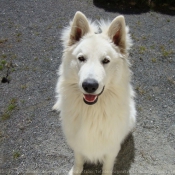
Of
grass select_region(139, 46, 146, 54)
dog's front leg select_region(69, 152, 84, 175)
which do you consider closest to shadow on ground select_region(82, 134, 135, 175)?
dog's front leg select_region(69, 152, 84, 175)

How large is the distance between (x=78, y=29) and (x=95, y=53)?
0.47 meters

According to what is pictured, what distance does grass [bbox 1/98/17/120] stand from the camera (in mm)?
3959

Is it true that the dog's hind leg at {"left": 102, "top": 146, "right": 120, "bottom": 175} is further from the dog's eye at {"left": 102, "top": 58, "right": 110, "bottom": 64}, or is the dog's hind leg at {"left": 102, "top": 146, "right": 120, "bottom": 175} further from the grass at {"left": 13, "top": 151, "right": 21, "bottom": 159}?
the grass at {"left": 13, "top": 151, "right": 21, "bottom": 159}

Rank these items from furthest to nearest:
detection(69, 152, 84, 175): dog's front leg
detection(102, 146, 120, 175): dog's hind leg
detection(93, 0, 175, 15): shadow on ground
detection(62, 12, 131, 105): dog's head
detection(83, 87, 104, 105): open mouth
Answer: detection(93, 0, 175, 15): shadow on ground, detection(69, 152, 84, 175): dog's front leg, detection(102, 146, 120, 175): dog's hind leg, detection(83, 87, 104, 105): open mouth, detection(62, 12, 131, 105): dog's head

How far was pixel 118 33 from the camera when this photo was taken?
248cm

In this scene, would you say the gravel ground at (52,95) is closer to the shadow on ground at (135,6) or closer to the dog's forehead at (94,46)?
the shadow on ground at (135,6)

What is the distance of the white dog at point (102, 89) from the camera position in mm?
2346

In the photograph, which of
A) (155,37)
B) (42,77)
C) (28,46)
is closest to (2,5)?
(28,46)

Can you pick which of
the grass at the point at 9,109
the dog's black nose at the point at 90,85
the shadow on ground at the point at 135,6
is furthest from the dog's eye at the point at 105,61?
the shadow on ground at the point at 135,6

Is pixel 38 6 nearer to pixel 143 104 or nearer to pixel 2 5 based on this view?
pixel 2 5

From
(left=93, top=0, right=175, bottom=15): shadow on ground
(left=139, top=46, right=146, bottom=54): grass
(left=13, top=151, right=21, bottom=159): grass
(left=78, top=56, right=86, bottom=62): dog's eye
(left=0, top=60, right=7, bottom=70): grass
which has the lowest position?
(left=13, top=151, right=21, bottom=159): grass

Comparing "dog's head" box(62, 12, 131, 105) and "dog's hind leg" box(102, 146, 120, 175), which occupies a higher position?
"dog's head" box(62, 12, 131, 105)

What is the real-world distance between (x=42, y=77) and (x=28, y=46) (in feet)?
5.18

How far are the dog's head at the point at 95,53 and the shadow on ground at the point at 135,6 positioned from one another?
5788mm
